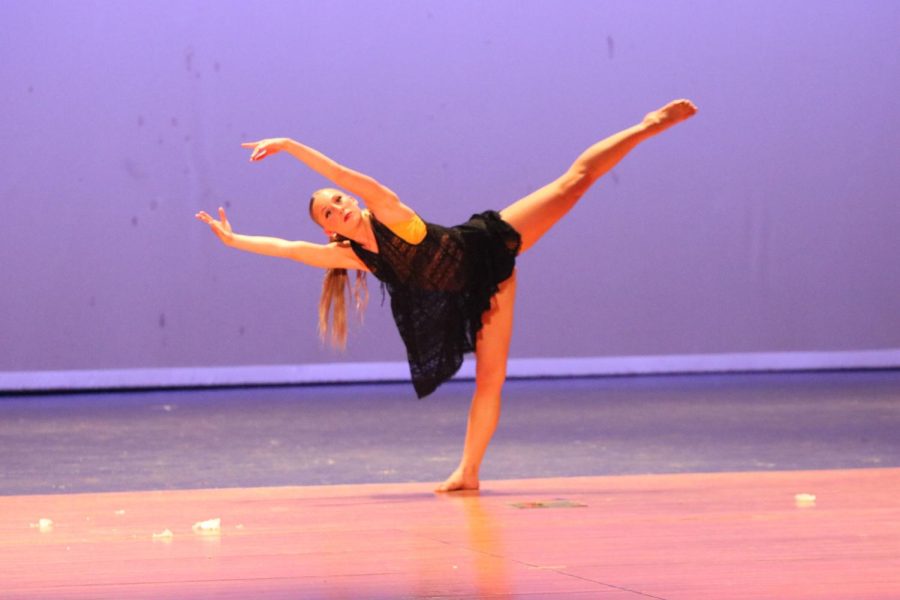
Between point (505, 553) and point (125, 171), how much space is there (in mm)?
5406

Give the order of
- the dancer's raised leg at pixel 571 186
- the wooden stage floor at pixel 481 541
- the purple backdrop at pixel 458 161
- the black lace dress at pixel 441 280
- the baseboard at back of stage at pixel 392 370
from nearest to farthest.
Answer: the wooden stage floor at pixel 481 541
the black lace dress at pixel 441 280
the dancer's raised leg at pixel 571 186
the purple backdrop at pixel 458 161
the baseboard at back of stage at pixel 392 370

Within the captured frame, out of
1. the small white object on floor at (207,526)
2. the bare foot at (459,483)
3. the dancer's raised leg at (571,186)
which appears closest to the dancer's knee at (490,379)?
the bare foot at (459,483)

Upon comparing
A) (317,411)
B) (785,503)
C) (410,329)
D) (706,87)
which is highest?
(706,87)

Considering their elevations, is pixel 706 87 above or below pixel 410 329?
above

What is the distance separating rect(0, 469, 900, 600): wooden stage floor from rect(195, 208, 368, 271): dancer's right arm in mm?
493

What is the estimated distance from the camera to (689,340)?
7.57 m

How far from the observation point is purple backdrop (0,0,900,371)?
6926 millimetres

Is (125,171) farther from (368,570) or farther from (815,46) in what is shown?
(368,570)

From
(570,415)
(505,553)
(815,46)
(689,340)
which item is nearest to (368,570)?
(505,553)

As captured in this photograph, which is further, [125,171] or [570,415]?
[125,171]

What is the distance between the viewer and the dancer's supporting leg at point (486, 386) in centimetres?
287

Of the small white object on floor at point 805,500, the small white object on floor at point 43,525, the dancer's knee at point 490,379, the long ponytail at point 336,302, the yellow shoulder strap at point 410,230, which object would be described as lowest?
the small white object on floor at point 805,500

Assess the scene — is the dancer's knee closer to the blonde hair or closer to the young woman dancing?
the young woman dancing

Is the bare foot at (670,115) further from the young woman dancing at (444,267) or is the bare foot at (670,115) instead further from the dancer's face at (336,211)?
the dancer's face at (336,211)
